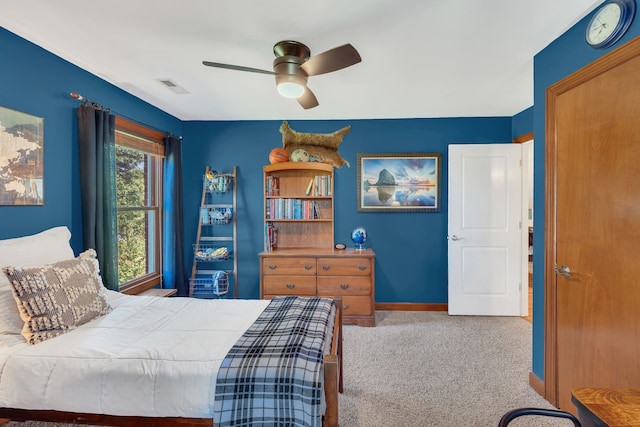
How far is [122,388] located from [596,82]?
2.82 m

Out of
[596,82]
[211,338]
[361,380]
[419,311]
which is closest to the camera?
[211,338]

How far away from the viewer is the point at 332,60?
6.11ft

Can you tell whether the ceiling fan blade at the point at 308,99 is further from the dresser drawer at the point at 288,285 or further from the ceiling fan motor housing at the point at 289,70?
the dresser drawer at the point at 288,285

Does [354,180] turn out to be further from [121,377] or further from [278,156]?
[121,377]

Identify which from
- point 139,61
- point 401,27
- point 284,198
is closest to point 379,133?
point 284,198

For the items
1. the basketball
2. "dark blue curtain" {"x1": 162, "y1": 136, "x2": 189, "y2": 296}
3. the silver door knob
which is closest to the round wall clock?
the silver door knob

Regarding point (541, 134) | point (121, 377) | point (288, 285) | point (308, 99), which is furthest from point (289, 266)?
point (541, 134)

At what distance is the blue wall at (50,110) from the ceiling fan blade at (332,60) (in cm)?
185

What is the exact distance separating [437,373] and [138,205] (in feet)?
11.2

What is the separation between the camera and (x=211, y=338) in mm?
1587

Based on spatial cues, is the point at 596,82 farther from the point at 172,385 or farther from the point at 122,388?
the point at 122,388

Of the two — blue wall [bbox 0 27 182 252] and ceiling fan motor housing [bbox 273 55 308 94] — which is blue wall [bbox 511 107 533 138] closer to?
ceiling fan motor housing [bbox 273 55 308 94]

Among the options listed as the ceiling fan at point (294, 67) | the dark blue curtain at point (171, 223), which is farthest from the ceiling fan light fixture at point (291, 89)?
the dark blue curtain at point (171, 223)

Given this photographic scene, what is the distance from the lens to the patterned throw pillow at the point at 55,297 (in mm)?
1517
